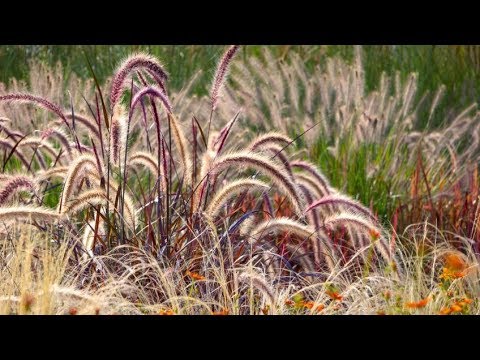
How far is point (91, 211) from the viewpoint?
15.6 feet

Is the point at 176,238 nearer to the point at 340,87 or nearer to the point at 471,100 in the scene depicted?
the point at 340,87

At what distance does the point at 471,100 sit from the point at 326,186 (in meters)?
4.75

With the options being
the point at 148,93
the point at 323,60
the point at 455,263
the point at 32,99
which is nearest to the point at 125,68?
the point at 148,93

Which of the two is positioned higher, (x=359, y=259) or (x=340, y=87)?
(x=340, y=87)

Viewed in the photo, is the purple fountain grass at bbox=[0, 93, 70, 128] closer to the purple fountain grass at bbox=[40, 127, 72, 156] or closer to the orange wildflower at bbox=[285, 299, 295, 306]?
the purple fountain grass at bbox=[40, 127, 72, 156]

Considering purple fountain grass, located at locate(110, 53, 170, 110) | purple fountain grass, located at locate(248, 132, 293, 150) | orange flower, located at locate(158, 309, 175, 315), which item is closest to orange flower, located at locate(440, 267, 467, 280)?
purple fountain grass, located at locate(248, 132, 293, 150)

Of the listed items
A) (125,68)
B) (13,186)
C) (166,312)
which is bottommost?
(166,312)

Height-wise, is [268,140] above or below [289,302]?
above

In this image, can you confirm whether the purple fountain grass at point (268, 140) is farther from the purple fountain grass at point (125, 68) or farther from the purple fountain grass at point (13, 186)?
the purple fountain grass at point (13, 186)

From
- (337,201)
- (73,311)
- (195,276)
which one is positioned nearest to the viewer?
(73,311)

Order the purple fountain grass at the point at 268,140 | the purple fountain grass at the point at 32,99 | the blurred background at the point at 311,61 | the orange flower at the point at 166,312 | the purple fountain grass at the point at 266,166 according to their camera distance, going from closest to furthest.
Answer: the orange flower at the point at 166,312 < the purple fountain grass at the point at 266,166 < the purple fountain grass at the point at 32,99 < the purple fountain grass at the point at 268,140 < the blurred background at the point at 311,61

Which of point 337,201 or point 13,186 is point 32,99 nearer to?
point 13,186

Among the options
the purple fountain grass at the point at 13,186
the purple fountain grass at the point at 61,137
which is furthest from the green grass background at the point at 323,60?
the purple fountain grass at the point at 13,186
